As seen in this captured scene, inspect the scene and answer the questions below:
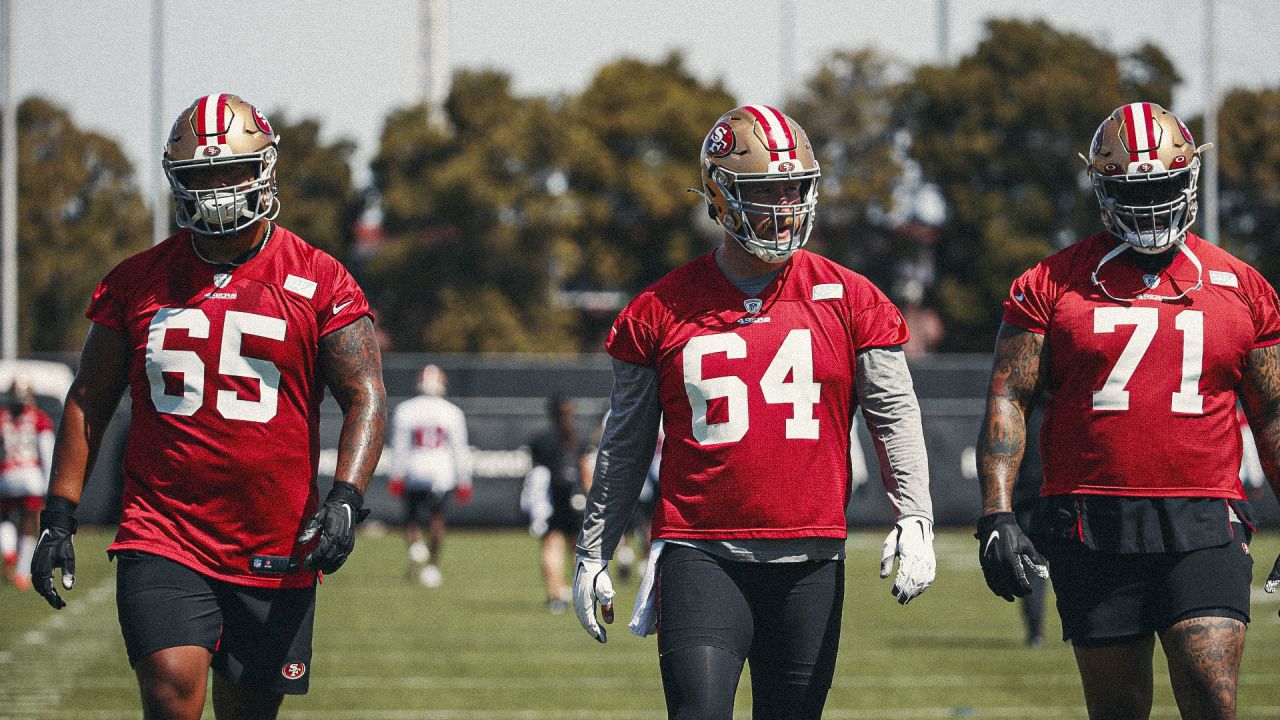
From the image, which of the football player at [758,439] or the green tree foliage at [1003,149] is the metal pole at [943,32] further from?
the football player at [758,439]

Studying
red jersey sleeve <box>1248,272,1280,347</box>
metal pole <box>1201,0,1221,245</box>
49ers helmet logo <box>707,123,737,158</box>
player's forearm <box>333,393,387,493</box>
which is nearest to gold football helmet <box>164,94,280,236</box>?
player's forearm <box>333,393,387,493</box>

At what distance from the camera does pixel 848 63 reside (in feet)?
179

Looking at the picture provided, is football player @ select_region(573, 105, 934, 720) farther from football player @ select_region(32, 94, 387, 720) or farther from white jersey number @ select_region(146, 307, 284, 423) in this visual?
white jersey number @ select_region(146, 307, 284, 423)

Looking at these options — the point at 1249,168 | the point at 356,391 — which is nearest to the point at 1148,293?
the point at 356,391

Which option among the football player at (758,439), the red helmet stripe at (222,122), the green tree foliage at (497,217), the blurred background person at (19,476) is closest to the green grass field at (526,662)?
the blurred background person at (19,476)

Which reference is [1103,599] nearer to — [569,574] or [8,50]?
[569,574]

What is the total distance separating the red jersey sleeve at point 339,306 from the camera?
534 cm

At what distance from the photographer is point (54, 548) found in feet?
17.5

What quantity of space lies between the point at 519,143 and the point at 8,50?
18.4 meters

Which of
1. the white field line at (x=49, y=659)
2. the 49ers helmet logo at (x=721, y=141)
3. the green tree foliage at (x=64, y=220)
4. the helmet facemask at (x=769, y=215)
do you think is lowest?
the white field line at (x=49, y=659)

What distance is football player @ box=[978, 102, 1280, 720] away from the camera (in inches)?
206

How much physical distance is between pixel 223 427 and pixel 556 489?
9492mm

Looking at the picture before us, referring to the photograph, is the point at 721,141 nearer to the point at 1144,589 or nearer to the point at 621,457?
the point at 621,457

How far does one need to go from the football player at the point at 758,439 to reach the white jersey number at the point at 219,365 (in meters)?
1.00
